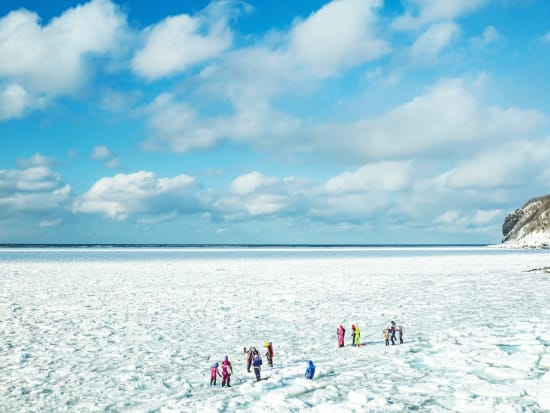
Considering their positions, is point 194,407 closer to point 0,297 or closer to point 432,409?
point 432,409

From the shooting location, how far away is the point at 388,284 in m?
32.5

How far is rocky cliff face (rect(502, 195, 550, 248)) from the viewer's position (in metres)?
140

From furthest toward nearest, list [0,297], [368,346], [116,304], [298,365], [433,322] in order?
1. [0,297]
2. [116,304]
3. [433,322]
4. [368,346]
5. [298,365]

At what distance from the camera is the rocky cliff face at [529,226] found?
140m

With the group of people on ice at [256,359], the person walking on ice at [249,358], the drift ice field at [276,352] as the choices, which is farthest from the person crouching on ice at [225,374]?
the person walking on ice at [249,358]

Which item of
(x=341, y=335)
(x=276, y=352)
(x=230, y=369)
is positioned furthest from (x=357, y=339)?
(x=230, y=369)

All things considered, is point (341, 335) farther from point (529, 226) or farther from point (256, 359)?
point (529, 226)

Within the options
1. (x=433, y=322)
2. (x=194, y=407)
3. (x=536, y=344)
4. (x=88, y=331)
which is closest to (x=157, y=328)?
(x=88, y=331)

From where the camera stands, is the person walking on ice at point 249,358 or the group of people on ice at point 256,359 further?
the person walking on ice at point 249,358

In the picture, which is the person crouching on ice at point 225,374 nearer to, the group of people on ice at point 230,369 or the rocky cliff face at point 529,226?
the group of people on ice at point 230,369

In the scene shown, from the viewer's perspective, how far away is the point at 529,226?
6029 inches

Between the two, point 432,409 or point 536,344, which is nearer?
point 432,409

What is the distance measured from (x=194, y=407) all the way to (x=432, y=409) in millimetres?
4714

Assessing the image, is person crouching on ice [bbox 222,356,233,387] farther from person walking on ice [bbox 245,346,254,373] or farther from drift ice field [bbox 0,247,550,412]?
person walking on ice [bbox 245,346,254,373]
